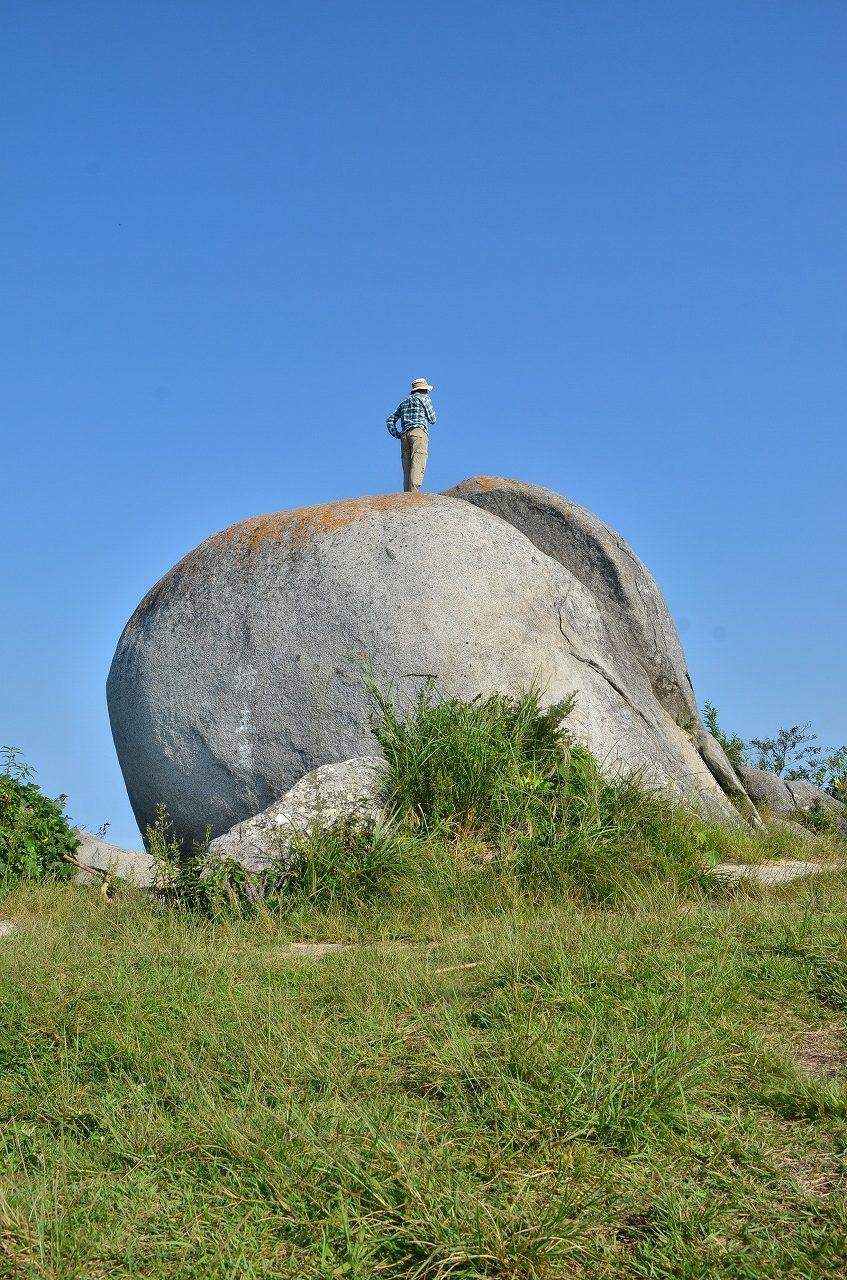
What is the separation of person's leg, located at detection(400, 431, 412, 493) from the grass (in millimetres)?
6597

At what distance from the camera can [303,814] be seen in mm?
7090

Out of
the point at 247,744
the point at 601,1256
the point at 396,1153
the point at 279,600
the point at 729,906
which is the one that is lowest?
the point at 601,1256

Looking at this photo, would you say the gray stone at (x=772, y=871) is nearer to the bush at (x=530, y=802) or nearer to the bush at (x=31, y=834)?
the bush at (x=530, y=802)

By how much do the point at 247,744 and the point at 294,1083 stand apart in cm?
522

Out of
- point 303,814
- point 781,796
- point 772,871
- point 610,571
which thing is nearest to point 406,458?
point 610,571

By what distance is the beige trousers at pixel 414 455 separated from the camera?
11523 mm

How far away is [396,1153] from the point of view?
9.13 ft

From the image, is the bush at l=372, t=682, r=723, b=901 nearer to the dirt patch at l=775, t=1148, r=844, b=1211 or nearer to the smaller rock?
the smaller rock

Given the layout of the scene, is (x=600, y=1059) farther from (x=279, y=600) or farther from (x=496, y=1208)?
(x=279, y=600)

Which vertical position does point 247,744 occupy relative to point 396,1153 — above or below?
above

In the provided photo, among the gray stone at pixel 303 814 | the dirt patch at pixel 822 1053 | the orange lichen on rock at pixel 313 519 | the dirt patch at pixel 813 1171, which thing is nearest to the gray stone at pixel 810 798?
the orange lichen on rock at pixel 313 519

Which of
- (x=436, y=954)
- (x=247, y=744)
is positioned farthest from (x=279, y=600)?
(x=436, y=954)

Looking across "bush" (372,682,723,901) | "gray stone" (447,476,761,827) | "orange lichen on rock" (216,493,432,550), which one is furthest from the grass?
"gray stone" (447,476,761,827)

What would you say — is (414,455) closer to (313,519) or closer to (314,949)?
(313,519)
